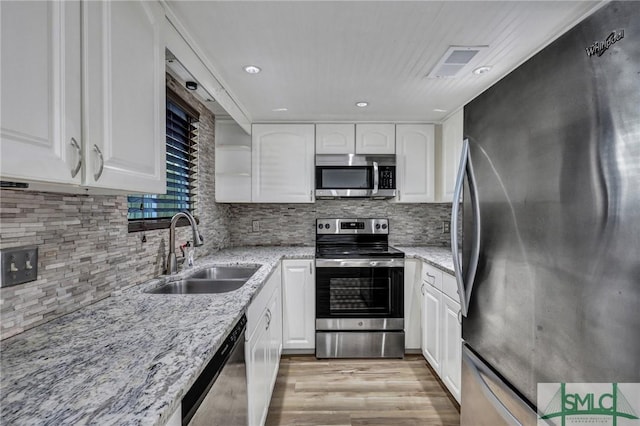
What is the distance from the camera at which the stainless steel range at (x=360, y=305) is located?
2773mm

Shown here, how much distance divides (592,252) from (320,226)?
2701 millimetres

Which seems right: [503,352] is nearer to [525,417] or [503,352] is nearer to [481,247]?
[525,417]

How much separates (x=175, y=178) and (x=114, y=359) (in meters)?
1.58

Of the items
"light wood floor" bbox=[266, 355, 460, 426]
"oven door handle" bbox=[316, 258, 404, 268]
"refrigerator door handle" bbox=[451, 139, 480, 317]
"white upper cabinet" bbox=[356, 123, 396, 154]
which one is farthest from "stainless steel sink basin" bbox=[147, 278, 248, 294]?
"white upper cabinet" bbox=[356, 123, 396, 154]

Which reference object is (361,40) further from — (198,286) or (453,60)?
(198,286)

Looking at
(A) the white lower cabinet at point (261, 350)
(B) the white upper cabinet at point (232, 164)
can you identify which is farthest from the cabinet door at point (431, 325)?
(B) the white upper cabinet at point (232, 164)

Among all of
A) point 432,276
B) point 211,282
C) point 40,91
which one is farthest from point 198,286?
point 432,276

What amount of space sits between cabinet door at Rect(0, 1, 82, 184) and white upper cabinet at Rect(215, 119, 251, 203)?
223 centimetres

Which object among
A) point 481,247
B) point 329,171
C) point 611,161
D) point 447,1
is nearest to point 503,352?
point 481,247

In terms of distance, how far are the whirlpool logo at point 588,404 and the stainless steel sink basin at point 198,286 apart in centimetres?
144

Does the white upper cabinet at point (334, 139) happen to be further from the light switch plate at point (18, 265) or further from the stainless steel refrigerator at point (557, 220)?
the light switch plate at point (18, 265)

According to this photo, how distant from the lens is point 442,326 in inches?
89.1

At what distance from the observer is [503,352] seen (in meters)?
1.09

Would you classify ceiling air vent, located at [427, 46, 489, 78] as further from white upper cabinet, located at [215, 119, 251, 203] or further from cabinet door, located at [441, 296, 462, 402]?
white upper cabinet, located at [215, 119, 251, 203]
